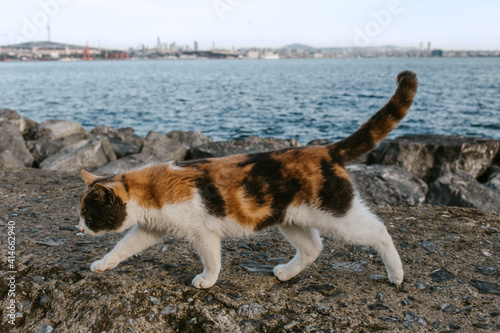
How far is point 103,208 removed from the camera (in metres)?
3.39

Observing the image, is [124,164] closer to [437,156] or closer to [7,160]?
[7,160]

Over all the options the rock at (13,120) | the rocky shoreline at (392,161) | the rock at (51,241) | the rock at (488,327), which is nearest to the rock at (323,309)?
the rock at (488,327)

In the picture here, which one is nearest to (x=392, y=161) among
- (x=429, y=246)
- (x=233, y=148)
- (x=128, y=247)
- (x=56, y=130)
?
(x=233, y=148)

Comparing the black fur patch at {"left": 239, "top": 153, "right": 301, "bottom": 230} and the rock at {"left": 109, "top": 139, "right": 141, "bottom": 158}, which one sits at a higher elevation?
the black fur patch at {"left": 239, "top": 153, "right": 301, "bottom": 230}

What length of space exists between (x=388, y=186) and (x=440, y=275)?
436 centimetres

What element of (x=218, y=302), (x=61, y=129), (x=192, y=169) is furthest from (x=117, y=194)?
(x=61, y=129)

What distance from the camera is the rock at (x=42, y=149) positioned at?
12.0 meters

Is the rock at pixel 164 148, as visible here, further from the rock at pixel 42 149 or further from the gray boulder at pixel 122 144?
the rock at pixel 42 149

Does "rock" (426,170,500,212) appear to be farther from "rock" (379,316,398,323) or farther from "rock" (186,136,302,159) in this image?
"rock" (379,316,398,323)

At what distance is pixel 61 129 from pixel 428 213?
13.5 metres

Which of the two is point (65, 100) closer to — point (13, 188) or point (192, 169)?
point (13, 188)

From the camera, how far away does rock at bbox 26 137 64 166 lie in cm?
1202

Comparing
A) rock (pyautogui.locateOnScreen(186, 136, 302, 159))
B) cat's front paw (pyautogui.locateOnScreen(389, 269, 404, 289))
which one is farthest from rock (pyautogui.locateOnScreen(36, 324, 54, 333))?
rock (pyautogui.locateOnScreen(186, 136, 302, 159))

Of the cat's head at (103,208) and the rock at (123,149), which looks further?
the rock at (123,149)
